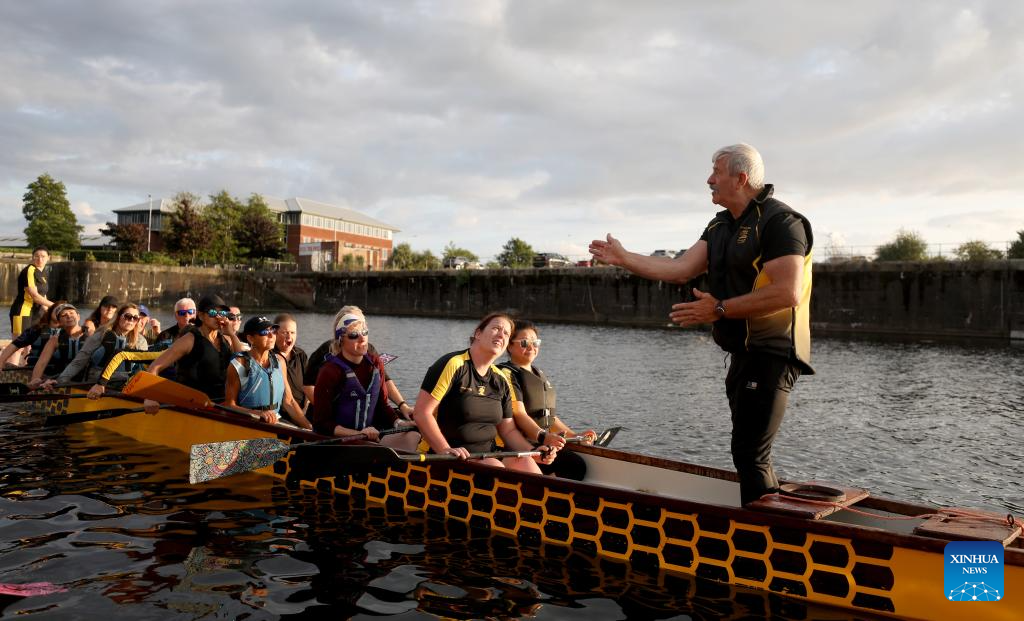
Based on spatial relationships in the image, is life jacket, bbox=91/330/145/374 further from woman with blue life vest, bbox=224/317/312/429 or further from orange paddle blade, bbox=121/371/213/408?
woman with blue life vest, bbox=224/317/312/429

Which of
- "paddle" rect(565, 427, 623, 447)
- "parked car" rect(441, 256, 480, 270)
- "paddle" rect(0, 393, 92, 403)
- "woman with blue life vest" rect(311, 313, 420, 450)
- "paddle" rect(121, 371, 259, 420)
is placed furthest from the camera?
"parked car" rect(441, 256, 480, 270)

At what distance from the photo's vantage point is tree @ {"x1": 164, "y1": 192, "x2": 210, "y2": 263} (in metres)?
72.4

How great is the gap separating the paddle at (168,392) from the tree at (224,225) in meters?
72.0

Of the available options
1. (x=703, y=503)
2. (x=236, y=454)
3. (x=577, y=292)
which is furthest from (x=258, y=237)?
(x=703, y=503)

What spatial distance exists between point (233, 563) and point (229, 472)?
1.16m

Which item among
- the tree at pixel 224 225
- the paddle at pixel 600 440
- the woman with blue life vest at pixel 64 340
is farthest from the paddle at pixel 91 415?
the tree at pixel 224 225

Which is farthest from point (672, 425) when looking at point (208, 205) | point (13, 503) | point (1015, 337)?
point (208, 205)

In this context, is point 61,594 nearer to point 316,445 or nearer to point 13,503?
point 316,445

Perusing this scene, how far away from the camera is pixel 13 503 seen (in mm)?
7172

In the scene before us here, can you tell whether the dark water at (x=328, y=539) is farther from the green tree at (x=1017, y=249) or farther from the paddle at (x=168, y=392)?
the green tree at (x=1017, y=249)

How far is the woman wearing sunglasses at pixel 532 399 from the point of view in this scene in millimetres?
7105

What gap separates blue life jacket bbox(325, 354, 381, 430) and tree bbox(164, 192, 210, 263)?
233 feet

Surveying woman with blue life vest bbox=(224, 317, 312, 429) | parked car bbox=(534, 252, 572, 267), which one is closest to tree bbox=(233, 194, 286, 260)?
parked car bbox=(534, 252, 572, 267)

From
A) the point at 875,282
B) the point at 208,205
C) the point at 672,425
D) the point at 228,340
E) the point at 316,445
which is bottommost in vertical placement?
the point at 672,425
